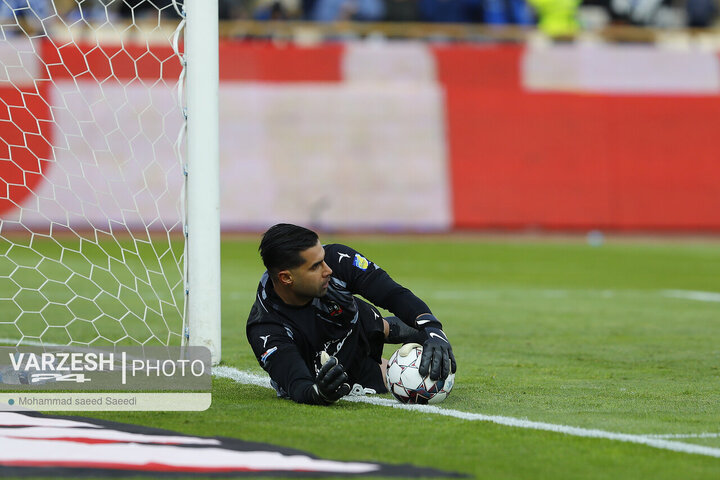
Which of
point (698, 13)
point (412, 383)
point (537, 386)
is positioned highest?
point (698, 13)

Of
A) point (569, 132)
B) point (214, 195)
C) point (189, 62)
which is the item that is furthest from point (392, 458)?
point (569, 132)

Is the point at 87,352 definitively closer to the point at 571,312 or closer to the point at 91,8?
the point at 571,312

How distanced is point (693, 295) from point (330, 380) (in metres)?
8.41

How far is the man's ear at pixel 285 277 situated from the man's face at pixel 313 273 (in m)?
0.02

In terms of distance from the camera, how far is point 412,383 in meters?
5.76

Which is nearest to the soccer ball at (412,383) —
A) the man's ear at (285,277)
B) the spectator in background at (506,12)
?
the man's ear at (285,277)

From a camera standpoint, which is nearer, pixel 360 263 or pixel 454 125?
pixel 360 263

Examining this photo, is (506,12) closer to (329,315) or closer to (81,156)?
(81,156)

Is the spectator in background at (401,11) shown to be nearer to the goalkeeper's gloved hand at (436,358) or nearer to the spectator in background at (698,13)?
the spectator in background at (698,13)

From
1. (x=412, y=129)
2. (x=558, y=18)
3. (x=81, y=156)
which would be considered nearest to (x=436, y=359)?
(x=81, y=156)

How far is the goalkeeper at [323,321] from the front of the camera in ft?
18.6

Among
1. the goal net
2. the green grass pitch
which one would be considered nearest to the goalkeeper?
the green grass pitch

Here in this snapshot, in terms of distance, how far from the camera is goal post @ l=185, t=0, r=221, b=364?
6992 mm

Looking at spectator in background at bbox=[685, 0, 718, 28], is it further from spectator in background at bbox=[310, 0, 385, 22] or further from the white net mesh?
the white net mesh
